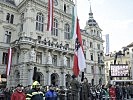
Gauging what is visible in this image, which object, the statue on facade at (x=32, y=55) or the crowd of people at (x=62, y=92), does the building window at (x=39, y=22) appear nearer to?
the statue on facade at (x=32, y=55)

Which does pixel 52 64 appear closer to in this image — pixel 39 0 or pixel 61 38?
pixel 61 38

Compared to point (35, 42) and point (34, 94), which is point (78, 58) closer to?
point (34, 94)

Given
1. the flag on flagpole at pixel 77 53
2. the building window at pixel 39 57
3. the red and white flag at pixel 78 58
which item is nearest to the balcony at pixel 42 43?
the building window at pixel 39 57

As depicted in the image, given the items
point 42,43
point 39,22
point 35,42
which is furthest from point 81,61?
point 39,22

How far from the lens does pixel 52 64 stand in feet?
107

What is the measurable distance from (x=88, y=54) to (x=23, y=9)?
19.7 meters

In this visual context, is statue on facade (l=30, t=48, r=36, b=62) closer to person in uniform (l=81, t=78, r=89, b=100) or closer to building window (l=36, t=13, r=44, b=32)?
building window (l=36, t=13, r=44, b=32)

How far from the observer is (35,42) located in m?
30.4

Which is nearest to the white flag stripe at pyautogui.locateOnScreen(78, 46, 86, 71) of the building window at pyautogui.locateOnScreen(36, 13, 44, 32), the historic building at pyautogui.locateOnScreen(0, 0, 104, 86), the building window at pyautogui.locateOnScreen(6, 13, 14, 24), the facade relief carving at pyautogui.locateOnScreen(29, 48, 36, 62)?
the historic building at pyautogui.locateOnScreen(0, 0, 104, 86)

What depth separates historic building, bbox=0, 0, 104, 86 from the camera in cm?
2947

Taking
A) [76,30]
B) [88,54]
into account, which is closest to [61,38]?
[88,54]

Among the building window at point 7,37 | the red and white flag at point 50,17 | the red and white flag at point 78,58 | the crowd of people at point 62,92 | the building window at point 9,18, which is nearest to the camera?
the crowd of people at point 62,92

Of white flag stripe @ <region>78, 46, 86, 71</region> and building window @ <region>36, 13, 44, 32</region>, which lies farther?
building window @ <region>36, 13, 44, 32</region>

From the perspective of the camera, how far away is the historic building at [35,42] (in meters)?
29.5
